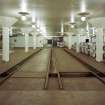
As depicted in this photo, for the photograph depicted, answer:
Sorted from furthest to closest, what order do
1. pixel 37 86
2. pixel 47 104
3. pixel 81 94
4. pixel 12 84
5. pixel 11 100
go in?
pixel 12 84, pixel 37 86, pixel 81 94, pixel 11 100, pixel 47 104

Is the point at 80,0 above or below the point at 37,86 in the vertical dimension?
above

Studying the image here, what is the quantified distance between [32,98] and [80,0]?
5.20 m

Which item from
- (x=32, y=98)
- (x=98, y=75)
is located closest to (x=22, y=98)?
(x=32, y=98)

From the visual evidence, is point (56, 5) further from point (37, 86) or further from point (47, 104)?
point (47, 104)

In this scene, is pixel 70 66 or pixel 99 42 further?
pixel 99 42

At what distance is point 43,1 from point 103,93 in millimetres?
4964

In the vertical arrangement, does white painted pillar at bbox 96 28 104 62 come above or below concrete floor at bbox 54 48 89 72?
above

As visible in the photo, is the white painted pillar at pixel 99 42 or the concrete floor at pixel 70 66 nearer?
the concrete floor at pixel 70 66

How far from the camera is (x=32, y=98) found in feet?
21.7

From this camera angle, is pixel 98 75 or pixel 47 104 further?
pixel 98 75

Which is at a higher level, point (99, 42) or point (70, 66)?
point (99, 42)

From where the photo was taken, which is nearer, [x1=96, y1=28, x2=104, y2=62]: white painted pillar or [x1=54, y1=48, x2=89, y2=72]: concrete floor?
[x1=54, y1=48, x2=89, y2=72]: concrete floor

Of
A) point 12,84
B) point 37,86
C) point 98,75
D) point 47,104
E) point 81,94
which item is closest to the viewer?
point 47,104

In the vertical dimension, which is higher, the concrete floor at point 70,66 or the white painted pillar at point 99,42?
the white painted pillar at point 99,42
